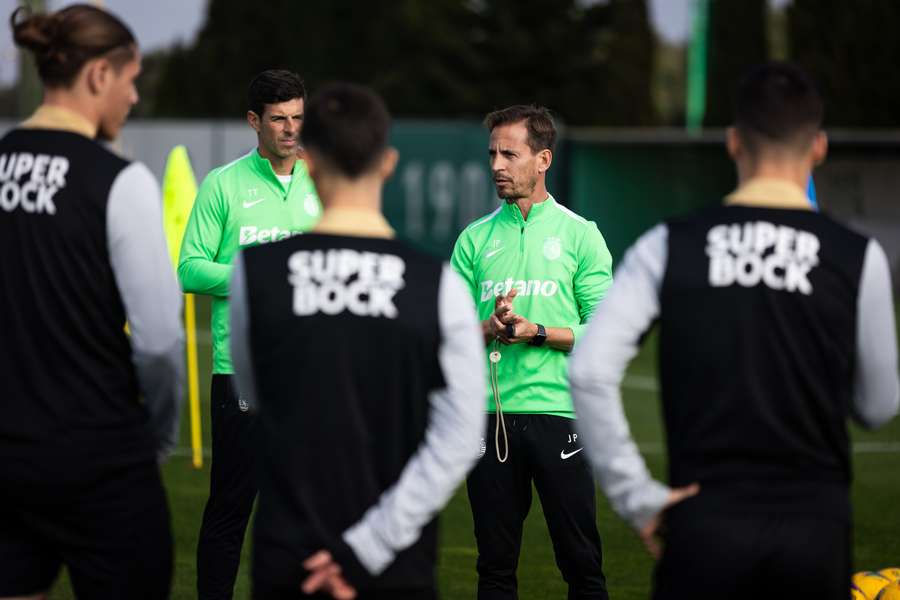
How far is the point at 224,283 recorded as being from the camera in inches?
228

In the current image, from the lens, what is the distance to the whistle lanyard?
5.75 m

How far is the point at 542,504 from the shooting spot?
5.74 meters

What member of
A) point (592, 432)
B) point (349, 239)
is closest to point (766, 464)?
point (592, 432)

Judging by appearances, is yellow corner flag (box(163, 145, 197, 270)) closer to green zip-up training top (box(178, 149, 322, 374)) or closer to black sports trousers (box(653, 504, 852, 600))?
green zip-up training top (box(178, 149, 322, 374))

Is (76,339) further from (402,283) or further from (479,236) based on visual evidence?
(479,236)

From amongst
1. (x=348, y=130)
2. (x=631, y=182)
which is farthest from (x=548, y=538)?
(x=631, y=182)

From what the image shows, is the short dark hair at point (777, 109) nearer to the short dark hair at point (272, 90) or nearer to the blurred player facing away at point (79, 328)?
the blurred player facing away at point (79, 328)

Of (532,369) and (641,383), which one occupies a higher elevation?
(532,369)

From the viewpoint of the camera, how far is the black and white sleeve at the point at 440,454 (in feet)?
11.2

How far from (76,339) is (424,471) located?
974 mm

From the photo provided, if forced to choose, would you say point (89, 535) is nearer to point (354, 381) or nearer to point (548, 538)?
point (354, 381)

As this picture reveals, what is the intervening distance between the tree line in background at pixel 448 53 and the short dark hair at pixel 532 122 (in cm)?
3646

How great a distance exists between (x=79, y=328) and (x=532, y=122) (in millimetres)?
2725

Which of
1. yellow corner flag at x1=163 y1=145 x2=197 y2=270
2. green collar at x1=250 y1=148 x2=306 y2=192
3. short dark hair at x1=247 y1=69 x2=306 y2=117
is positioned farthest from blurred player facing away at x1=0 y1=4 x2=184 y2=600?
yellow corner flag at x1=163 y1=145 x2=197 y2=270
